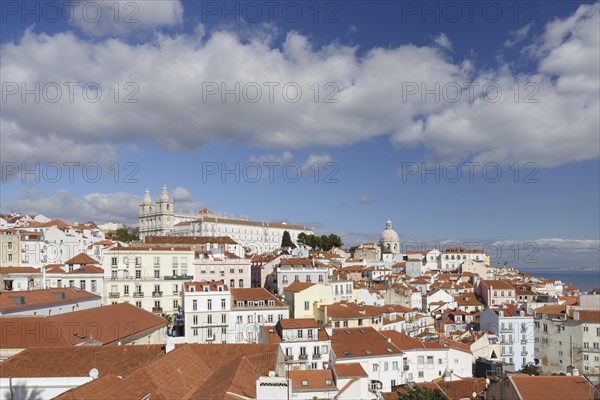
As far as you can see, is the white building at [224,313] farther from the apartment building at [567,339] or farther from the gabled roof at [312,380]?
the apartment building at [567,339]

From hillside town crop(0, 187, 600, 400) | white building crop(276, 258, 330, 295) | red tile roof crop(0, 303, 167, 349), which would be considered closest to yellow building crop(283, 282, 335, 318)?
hillside town crop(0, 187, 600, 400)

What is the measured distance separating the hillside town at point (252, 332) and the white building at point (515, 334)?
0.47 feet

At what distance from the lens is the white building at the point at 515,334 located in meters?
51.2

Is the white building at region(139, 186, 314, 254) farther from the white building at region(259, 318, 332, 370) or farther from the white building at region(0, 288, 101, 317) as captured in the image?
the white building at region(259, 318, 332, 370)

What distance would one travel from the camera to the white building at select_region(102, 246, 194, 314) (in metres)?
49.4

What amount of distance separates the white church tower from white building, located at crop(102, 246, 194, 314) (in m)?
97.3

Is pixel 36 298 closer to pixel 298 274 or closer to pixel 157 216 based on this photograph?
pixel 298 274

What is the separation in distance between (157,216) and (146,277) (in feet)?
349

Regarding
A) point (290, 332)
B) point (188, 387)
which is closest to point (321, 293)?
point (290, 332)

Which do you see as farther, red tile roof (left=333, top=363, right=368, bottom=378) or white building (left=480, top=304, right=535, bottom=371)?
white building (left=480, top=304, right=535, bottom=371)

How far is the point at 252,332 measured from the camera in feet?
139

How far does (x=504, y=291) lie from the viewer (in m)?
72.4

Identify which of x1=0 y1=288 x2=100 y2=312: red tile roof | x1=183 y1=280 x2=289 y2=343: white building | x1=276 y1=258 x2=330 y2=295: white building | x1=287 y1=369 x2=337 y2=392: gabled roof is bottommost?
x1=287 y1=369 x2=337 y2=392: gabled roof

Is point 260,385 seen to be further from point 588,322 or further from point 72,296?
point 588,322
